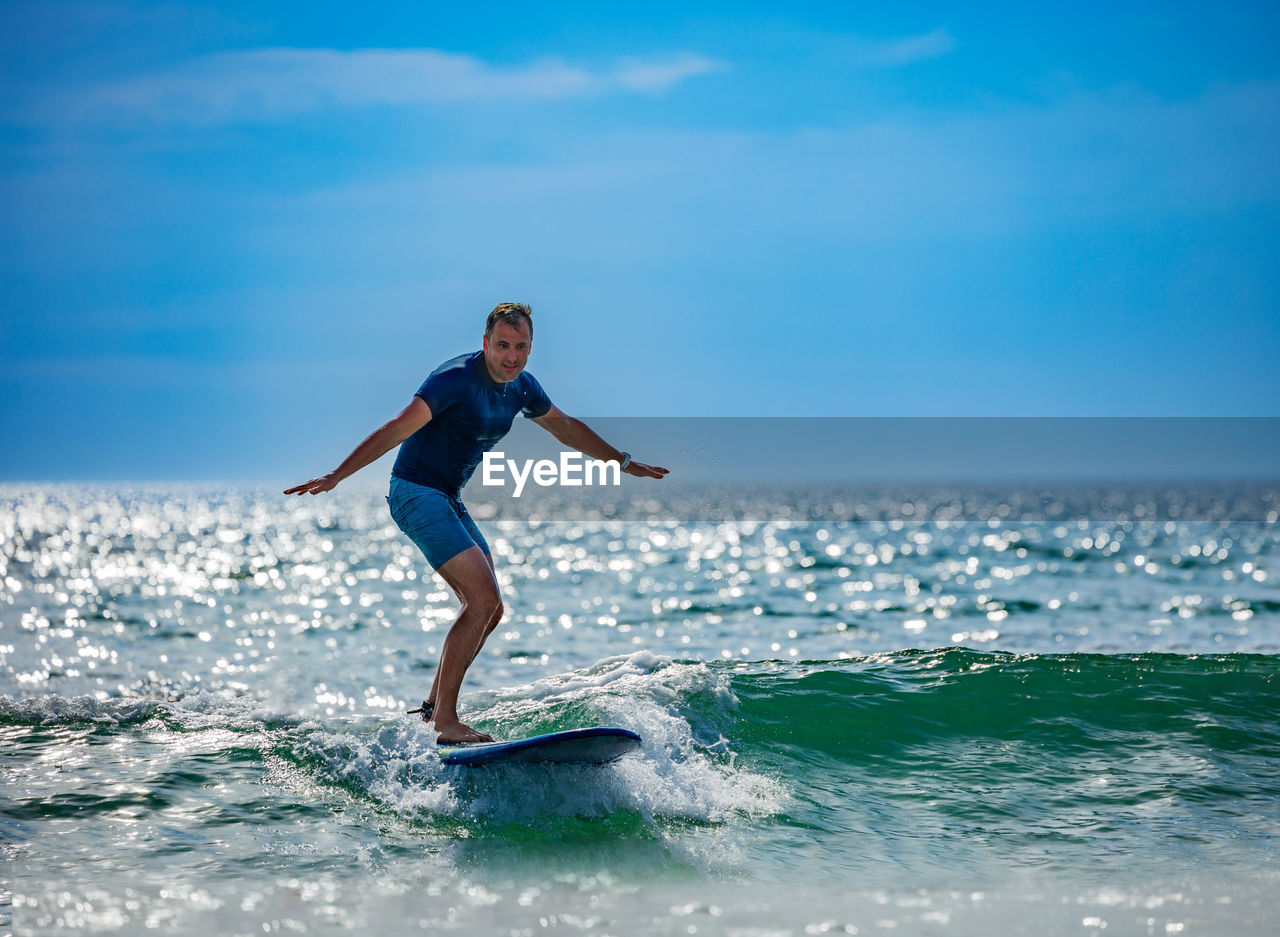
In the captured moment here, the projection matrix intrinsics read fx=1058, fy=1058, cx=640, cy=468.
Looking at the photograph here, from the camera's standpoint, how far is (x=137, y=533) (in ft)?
215

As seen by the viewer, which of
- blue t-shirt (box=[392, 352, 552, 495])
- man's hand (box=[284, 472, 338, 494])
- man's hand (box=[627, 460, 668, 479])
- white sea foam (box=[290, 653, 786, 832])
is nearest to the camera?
man's hand (box=[284, 472, 338, 494])

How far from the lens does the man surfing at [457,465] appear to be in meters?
6.62

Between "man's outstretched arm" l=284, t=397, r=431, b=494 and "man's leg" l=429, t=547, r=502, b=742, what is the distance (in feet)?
2.85

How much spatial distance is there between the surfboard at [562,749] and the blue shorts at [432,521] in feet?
3.97

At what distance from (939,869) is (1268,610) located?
16.5 meters

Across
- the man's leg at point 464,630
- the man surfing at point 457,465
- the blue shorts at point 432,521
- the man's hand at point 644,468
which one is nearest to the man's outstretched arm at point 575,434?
the man's hand at point 644,468

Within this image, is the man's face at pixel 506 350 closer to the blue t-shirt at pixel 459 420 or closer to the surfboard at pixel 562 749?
the blue t-shirt at pixel 459 420

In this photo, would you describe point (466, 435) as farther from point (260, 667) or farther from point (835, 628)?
point (835, 628)

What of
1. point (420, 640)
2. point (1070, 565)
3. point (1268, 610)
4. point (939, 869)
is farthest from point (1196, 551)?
point (939, 869)

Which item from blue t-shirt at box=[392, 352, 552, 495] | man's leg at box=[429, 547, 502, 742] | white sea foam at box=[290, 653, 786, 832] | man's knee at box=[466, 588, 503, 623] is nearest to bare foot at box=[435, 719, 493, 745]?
man's leg at box=[429, 547, 502, 742]

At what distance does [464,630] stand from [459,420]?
133cm

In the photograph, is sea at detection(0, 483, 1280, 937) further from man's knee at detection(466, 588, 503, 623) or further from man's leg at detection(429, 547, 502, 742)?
man's knee at detection(466, 588, 503, 623)

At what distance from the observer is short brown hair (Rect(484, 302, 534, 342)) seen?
6672mm

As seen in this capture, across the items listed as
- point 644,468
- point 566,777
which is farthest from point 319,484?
point 644,468
